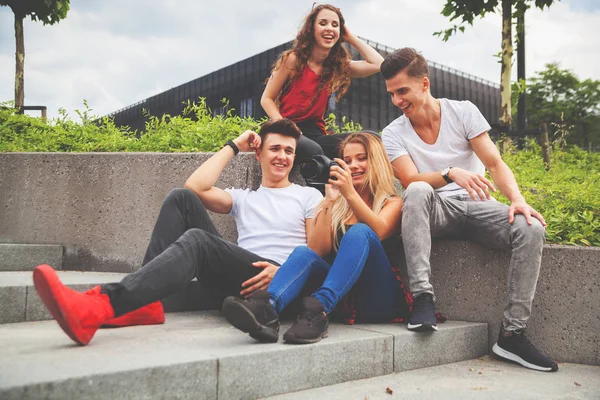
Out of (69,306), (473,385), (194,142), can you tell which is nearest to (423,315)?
(473,385)

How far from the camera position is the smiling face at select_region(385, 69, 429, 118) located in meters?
3.16

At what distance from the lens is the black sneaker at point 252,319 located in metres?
2.28

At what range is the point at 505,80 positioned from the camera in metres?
7.98

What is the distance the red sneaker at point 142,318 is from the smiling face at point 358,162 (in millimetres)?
1417

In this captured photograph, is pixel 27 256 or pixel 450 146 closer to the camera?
pixel 450 146

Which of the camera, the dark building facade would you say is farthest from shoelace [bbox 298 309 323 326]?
the dark building facade

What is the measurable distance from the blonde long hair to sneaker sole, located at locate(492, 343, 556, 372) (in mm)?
1060

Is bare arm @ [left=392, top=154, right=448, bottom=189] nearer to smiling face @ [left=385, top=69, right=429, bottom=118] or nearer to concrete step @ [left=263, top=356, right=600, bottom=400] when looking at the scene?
smiling face @ [left=385, top=69, right=429, bottom=118]

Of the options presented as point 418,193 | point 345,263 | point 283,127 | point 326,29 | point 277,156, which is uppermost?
point 326,29

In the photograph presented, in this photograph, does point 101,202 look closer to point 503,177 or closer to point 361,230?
point 361,230

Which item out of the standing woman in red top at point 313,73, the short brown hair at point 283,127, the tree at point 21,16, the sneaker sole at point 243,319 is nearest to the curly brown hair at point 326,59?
the standing woman in red top at point 313,73

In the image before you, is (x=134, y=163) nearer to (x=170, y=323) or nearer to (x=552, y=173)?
(x=170, y=323)

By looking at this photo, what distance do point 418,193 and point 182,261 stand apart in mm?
1390

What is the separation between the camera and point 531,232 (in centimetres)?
281
